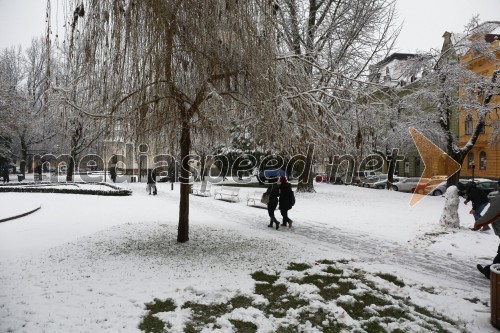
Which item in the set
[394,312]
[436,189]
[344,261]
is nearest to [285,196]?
[344,261]

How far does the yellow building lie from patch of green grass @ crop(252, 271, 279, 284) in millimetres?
18021

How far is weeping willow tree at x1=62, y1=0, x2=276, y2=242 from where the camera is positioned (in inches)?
246

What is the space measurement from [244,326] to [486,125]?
22.6 meters

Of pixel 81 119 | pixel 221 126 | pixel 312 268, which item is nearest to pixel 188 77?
pixel 221 126

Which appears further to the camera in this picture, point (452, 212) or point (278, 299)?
point (452, 212)

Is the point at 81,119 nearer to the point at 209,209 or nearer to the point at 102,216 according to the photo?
the point at 102,216

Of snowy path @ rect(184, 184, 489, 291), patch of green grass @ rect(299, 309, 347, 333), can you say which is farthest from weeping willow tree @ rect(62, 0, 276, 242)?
snowy path @ rect(184, 184, 489, 291)

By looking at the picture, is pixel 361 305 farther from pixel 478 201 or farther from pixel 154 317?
pixel 478 201

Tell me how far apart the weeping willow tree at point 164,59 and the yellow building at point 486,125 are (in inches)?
647

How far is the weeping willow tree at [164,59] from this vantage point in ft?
20.5

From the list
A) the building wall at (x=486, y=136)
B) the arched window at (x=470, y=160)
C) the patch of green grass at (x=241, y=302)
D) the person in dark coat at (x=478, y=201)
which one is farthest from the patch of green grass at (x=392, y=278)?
the arched window at (x=470, y=160)

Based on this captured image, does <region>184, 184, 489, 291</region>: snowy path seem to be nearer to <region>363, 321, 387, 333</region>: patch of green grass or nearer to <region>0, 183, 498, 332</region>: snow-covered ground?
<region>0, 183, 498, 332</region>: snow-covered ground

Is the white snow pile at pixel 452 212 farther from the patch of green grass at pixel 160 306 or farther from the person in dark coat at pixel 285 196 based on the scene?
Answer: the patch of green grass at pixel 160 306

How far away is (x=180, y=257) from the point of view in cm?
747
